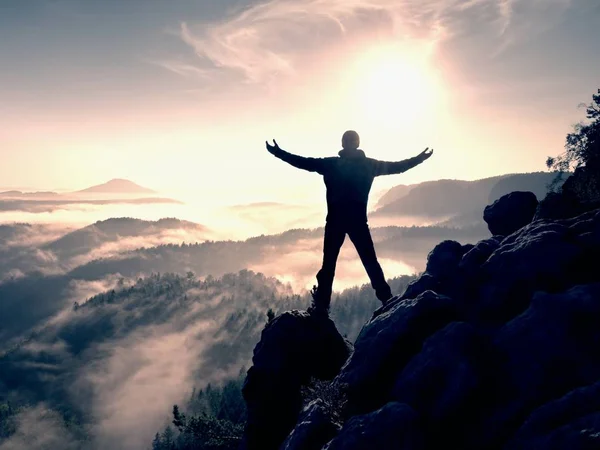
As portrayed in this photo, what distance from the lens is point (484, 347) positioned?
887 cm

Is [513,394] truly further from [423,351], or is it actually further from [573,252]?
[573,252]

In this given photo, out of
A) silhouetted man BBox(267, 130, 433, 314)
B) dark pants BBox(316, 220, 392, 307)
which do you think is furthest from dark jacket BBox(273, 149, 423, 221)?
dark pants BBox(316, 220, 392, 307)

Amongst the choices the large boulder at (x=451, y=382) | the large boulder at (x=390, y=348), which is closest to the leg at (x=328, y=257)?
the large boulder at (x=390, y=348)

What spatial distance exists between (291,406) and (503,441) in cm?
742

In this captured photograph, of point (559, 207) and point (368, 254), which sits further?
point (559, 207)

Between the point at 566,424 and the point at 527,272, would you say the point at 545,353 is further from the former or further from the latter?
the point at 527,272

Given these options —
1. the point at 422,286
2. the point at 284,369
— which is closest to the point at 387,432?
the point at 422,286

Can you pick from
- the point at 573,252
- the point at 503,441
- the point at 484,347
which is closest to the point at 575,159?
the point at 573,252

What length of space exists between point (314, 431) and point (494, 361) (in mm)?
4170

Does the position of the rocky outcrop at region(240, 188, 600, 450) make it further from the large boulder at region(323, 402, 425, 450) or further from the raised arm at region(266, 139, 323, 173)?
the raised arm at region(266, 139, 323, 173)

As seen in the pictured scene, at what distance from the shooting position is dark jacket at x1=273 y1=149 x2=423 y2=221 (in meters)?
13.5

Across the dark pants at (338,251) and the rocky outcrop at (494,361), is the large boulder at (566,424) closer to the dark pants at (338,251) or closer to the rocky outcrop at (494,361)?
the rocky outcrop at (494,361)

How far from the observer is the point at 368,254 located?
13.9 metres

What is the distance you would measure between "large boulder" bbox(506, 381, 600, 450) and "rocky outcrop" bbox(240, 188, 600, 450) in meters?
0.02
